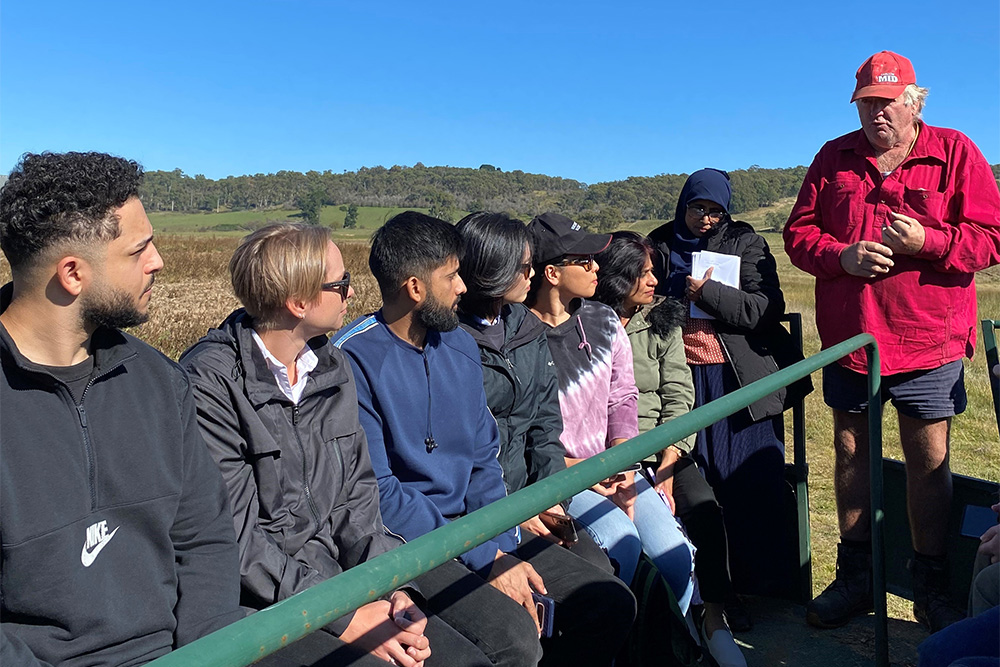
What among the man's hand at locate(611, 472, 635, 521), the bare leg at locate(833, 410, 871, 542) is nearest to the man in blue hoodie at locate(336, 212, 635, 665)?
the man's hand at locate(611, 472, 635, 521)

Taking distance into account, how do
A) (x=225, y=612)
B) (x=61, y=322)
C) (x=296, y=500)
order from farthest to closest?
(x=296, y=500), (x=225, y=612), (x=61, y=322)

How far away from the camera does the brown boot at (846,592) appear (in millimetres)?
3633

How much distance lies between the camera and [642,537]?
321 cm

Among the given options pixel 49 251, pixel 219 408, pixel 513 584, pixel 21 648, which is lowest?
pixel 513 584

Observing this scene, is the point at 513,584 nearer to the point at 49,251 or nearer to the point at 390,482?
the point at 390,482

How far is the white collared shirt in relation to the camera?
2.33 metres

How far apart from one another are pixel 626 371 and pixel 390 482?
137cm

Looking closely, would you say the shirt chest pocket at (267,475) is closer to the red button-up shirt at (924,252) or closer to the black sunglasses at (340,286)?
the black sunglasses at (340,286)

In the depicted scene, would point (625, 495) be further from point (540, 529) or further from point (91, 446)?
point (91, 446)

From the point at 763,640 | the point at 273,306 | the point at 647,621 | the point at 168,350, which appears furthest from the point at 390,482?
the point at 168,350

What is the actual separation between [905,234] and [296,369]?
95.4 inches

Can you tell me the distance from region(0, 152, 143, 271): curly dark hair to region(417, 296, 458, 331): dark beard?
115 cm

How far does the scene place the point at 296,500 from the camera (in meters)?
2.30

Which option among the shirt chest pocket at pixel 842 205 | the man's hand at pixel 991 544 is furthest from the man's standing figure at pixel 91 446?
the shirt chest pocket at pixel 842 205
